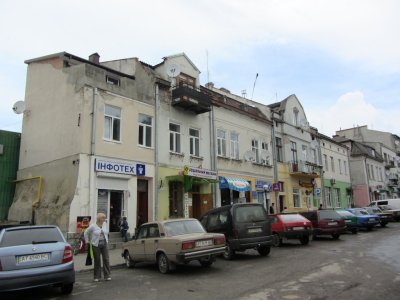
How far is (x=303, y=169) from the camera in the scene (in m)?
33.1

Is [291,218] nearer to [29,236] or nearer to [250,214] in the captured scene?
[250,214]

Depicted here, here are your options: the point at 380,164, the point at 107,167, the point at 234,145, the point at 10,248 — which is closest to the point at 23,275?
the point at 10,248

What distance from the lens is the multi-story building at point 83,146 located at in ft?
56.0

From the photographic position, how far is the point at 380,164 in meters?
54.7

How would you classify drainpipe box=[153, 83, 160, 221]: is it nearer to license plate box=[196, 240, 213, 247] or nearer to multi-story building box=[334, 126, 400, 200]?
license plate box=[196, 240, 213, 247]

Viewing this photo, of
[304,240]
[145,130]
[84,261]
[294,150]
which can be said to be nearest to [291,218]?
[304,240]

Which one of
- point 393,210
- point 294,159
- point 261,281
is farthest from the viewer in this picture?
point 294,159

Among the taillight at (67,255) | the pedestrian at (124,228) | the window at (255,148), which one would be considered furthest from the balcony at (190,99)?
the taillight at (67,255)

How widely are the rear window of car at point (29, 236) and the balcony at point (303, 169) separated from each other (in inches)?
1023

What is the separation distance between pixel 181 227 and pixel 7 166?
14.2m

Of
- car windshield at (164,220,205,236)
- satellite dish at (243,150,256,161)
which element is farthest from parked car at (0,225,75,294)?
satellite dish at (243,150,256,161)

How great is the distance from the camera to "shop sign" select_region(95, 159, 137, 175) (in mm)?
17375

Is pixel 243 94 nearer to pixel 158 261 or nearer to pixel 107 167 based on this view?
pixel 107 167

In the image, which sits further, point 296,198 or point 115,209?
point 296,198
